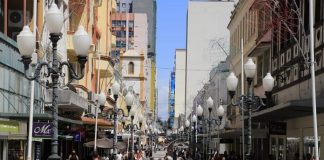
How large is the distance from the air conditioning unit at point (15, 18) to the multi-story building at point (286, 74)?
35.7 feet

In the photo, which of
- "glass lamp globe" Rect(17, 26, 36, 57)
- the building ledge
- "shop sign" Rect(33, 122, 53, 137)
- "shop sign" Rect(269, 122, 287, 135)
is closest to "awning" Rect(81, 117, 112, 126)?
the building ledge

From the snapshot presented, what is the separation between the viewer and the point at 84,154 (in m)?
53.5

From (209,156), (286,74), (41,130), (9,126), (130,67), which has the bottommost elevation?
(209,156)

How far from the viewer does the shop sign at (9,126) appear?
22.8 metres

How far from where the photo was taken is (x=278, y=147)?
3569 centimetres

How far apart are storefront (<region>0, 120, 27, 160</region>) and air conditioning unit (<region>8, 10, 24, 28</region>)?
552 cm

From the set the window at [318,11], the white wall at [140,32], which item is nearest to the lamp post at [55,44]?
the window at [318,11]

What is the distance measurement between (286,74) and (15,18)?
12.8 meters

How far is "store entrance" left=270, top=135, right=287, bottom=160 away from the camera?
34056 mm

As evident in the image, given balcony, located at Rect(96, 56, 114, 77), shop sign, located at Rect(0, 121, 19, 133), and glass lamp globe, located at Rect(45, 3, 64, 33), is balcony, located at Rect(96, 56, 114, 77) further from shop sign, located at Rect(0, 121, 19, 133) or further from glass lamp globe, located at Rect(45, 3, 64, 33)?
glass lamp globe, located at Rect(45, 3, 64, 33)

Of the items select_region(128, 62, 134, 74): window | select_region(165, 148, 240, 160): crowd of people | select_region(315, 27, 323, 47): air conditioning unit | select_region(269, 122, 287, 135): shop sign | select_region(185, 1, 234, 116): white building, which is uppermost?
select_region(185, 1, 234, 116): white building

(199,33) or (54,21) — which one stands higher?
(199,33)

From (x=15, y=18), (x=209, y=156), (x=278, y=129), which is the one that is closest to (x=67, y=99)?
(x=15, y=18)

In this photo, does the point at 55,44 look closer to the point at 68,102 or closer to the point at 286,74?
the point at 68,102
